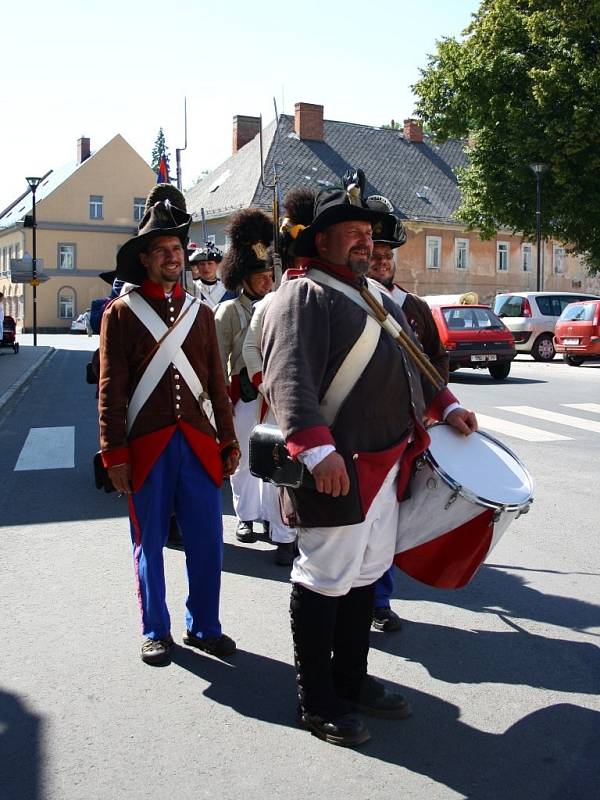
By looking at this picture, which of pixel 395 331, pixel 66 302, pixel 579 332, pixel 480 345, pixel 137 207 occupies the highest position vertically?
pixel 137 207

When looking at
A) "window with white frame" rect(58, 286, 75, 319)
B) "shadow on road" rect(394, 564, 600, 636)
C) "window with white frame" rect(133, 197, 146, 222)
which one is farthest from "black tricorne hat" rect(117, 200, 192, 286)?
"window with white frame" rect(133, 197, 146, 222)

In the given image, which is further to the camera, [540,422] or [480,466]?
[540,422]

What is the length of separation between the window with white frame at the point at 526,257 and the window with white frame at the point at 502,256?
3.26 feet

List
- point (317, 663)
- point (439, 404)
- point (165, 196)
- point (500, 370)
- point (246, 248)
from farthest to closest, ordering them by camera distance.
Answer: point (500, 370) < point (246, 248) < point (165, 196) < point (439, 404) < point (317, 663)

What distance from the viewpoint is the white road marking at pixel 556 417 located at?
40.7ft

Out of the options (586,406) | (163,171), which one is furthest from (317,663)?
(586,406)

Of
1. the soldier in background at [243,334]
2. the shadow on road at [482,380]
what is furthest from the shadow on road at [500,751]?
the shadow on road at [482,380]

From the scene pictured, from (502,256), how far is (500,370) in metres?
36.0

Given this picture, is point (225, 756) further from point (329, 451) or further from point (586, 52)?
point (586, 52)

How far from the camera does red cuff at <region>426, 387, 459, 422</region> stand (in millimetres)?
4023

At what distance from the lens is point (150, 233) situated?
14.3ft

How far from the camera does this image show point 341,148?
5078 centimetres

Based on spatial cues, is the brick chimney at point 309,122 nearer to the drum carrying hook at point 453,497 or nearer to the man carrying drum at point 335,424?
the man carrying drum at point 335,424

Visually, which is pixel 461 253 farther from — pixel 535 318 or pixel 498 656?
pixel 498 656
